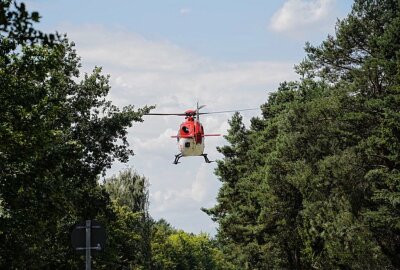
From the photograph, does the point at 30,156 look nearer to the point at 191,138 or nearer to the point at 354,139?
the point at 191,138

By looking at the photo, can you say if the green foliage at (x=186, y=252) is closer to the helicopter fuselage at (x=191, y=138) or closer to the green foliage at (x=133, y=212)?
the green foliage at (x=133, y=212)

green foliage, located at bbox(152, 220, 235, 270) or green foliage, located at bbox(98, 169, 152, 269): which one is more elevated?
green foliage, located at bbox(152, 220, 235, 270)

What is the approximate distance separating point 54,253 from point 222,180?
2058 inches

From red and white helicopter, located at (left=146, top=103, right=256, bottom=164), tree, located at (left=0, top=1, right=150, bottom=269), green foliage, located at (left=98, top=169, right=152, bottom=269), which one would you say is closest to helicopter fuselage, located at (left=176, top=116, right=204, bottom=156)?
red and white helicopter, located at (left=146, top=103, right=256, bottom=164)

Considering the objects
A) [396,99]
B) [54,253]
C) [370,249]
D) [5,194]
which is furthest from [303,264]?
[5,194]

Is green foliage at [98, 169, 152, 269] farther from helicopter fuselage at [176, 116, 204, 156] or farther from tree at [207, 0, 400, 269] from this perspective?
helicopter fuselage at [176, 116, 204, 156]

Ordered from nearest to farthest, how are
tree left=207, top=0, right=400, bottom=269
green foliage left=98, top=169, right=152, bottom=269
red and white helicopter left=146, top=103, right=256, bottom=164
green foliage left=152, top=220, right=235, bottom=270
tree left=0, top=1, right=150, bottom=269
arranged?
tree left=0, top=1, right=150, bottom=269 < red and white helicopter left=146, top=103, right=256, bottom=164 < tree left=207, top=0, right=400, bottom=269 < green foliage left=98, top=169, right=152, bottom=269 < green foliage left=152, top=220, right=235, bottom=270

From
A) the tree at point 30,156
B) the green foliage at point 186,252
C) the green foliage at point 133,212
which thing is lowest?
the tree at point 30,156

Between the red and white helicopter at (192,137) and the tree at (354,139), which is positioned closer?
the red and white helicopter at (192,137)

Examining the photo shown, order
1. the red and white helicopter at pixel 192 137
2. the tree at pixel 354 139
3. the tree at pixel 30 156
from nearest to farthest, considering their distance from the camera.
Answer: the tree at pixel 30 156 < the red and white helicopter at pixel 192 137 < the tree at pixel 354 139

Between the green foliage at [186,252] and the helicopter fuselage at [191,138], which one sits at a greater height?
the green foliage at [186,252]

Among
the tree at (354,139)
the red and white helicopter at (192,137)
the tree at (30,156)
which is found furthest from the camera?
the tree at (354,139)

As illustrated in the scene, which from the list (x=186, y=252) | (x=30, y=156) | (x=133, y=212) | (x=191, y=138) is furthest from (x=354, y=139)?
(x=186, y=252)

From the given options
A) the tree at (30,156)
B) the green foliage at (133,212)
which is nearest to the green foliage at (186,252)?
the green foliage at (133,212)
